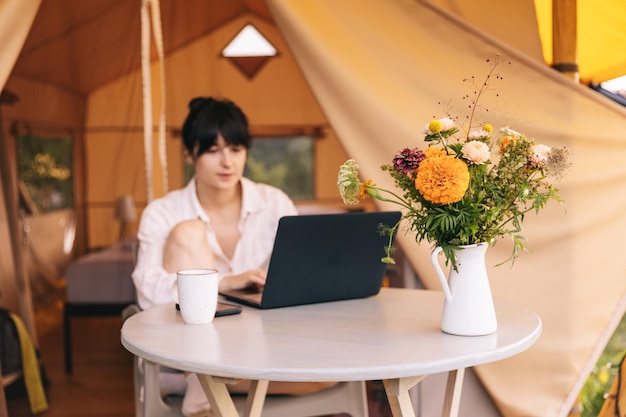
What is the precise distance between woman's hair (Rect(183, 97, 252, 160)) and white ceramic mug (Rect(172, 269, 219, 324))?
0.77 m

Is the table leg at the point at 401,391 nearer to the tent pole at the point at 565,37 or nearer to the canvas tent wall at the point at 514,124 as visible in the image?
the canvas tent wall at the point at 514,124

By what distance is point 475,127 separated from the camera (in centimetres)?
215

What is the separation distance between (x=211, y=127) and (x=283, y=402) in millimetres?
869

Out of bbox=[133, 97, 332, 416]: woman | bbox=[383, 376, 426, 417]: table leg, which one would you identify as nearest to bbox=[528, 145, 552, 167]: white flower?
bbox=[383, 376, 426, 417]: table leg

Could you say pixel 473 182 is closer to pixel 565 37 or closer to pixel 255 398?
pixel 255 398

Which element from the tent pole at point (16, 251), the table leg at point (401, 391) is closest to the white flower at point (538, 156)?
the table leg at point (401, 391)

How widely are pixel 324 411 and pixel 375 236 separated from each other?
1.57ft

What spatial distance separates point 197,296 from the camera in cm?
145

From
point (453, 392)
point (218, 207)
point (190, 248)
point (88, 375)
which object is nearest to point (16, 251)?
point (88, 375)

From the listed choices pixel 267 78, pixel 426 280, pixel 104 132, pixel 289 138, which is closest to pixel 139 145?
pixel 104 132

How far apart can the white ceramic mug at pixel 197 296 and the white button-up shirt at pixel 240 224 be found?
0.54 meters

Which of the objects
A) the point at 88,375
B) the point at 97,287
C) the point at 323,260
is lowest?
the point at 88,375

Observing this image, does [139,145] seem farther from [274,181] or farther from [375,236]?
[375,236]

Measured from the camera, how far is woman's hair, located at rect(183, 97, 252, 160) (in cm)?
216
